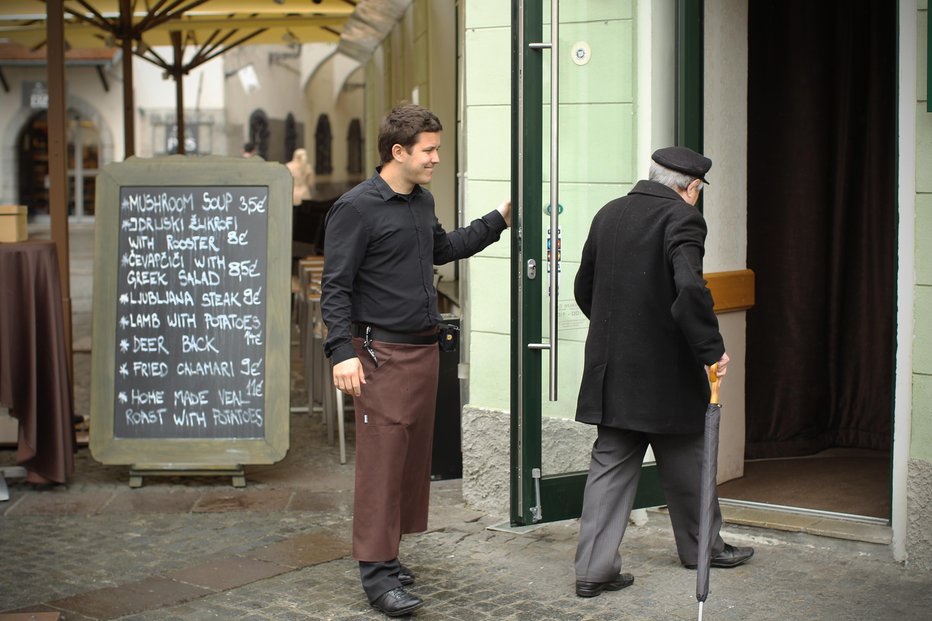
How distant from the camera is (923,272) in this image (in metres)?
4.72

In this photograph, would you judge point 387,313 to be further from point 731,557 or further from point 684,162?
point 731,557

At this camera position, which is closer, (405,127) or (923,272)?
(405,127)

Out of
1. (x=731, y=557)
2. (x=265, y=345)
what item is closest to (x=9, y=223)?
(x=265, y=345)

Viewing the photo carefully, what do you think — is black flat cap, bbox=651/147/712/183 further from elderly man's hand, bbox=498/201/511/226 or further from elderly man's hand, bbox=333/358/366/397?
elderly man's hand, bbox=333/358/366/397

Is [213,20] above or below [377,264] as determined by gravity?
above

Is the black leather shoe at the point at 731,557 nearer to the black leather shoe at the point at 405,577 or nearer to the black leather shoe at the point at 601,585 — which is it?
the black leather shoe at the point at 601,585

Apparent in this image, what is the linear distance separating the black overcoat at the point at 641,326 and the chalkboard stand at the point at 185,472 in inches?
96.5

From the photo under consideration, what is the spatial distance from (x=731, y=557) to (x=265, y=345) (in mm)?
2625

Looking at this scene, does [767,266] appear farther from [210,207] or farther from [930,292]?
[210,207]

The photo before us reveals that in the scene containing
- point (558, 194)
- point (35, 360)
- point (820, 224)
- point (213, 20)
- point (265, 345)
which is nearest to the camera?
point (558, 194)

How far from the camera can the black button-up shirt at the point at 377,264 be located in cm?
435

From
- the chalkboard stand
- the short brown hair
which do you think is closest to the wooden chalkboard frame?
the chalkboard stand

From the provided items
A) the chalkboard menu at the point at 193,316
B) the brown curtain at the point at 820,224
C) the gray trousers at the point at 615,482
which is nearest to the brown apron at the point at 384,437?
the gray trousers at the point at 615,482

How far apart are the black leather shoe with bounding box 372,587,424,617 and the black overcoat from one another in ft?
2.93
